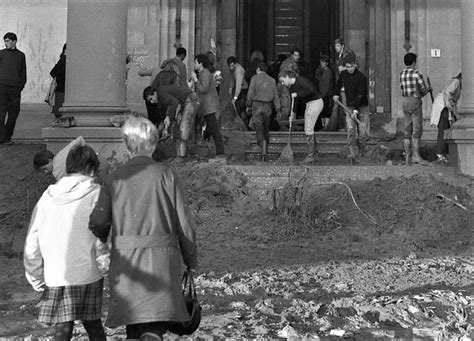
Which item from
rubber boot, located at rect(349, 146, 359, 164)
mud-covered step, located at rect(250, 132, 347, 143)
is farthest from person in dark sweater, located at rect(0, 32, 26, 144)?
rubber boot, located at rect(349, 146, 359, 164)

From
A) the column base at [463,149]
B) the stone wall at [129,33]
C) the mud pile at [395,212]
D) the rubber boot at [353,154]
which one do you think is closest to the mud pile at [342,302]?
the mud pile at [395,212]

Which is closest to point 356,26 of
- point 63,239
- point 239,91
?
point 239,91

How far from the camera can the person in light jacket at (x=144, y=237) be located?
4078 millimetres

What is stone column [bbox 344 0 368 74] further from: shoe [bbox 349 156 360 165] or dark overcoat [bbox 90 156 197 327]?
dark overcoat [bbox 90 156 197 327]

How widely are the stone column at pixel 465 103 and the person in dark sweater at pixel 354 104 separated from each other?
146 centimetres

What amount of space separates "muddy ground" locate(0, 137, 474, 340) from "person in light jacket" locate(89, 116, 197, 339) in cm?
193

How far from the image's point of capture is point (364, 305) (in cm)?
677

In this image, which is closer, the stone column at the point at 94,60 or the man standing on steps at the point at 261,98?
the stone column at the point at 94,60

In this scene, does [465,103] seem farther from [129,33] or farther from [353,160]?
[129,33]

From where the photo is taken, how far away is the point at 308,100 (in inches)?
503

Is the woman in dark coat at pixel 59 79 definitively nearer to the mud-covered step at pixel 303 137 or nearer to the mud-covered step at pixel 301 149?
the mud-covered step at pixel 301 149

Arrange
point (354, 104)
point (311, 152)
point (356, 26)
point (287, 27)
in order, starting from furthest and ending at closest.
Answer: point (287, 27)
point (356, 26)
point (311, 152)
point (354, 104)

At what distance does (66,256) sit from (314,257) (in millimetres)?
4890

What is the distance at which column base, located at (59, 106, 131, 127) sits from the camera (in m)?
11.2
